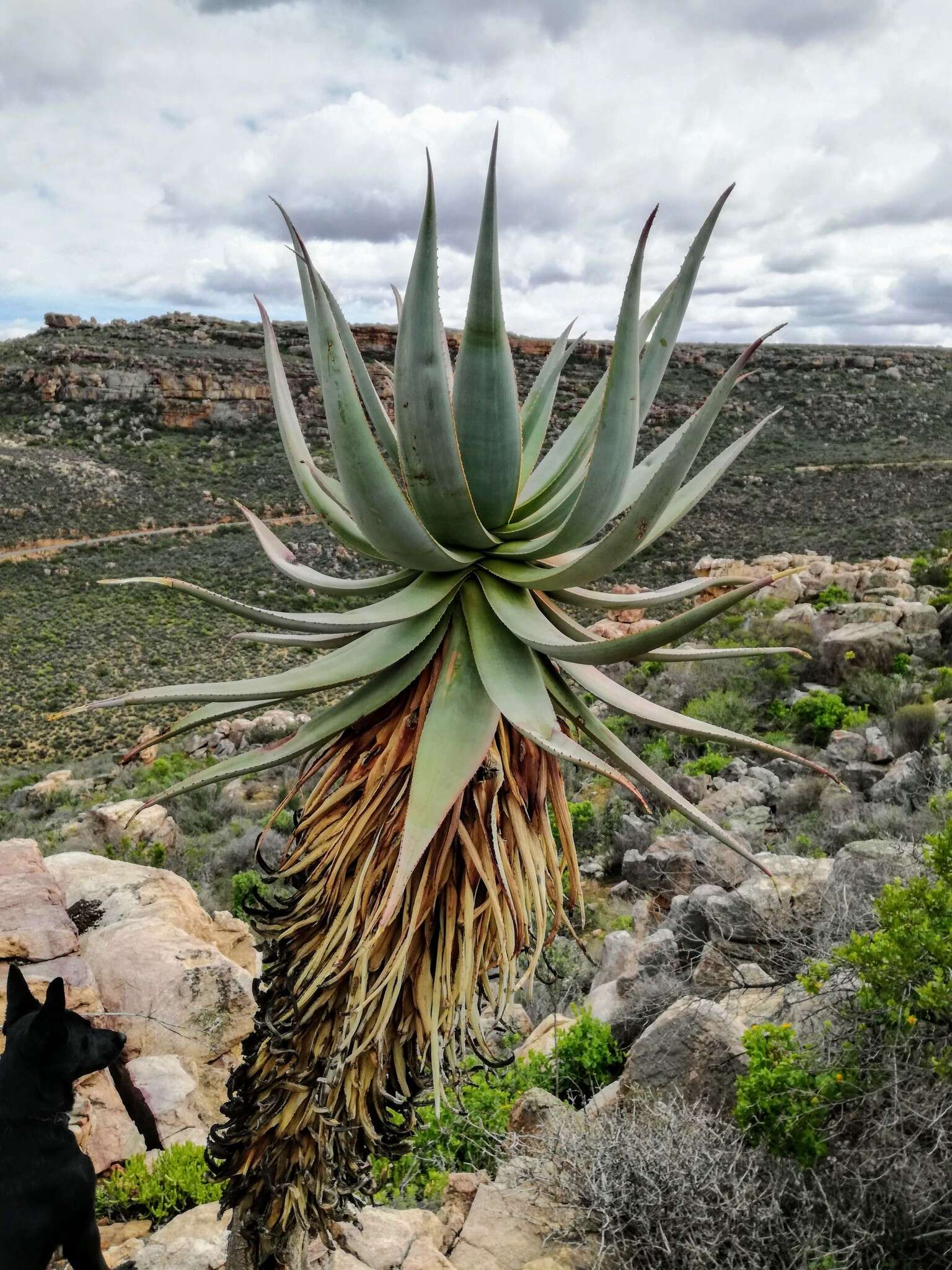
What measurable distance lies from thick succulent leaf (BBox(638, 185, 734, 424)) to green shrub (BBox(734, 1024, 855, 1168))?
108 inches

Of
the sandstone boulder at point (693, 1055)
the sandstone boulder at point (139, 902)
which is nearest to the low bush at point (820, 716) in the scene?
the sandstone boulder at point (693, 1055)

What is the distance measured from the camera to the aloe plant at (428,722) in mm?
1196

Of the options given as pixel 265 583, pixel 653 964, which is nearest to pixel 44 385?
pixel 265 583

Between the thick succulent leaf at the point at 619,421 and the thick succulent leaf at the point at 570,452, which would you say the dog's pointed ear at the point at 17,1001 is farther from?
the thick succulent leaf at the point at 619,421

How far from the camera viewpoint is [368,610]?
53.2 inches

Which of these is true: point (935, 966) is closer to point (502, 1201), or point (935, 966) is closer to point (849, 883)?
point (849, 883)

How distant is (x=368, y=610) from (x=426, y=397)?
14.5 inches

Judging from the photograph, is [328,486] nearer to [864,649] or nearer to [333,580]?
[333,580]

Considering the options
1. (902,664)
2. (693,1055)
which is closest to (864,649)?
(902,664)

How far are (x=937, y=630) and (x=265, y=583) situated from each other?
949 inches

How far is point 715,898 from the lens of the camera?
5094 millimetres

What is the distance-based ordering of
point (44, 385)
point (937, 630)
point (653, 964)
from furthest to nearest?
point (44, 385), point (937, 630), point (653, 964)

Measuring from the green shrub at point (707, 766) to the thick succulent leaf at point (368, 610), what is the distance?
8.30 metres

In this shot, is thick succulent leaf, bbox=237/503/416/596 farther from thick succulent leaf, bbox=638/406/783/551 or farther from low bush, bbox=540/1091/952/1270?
low bush, bbox=540/1091/952/1270
